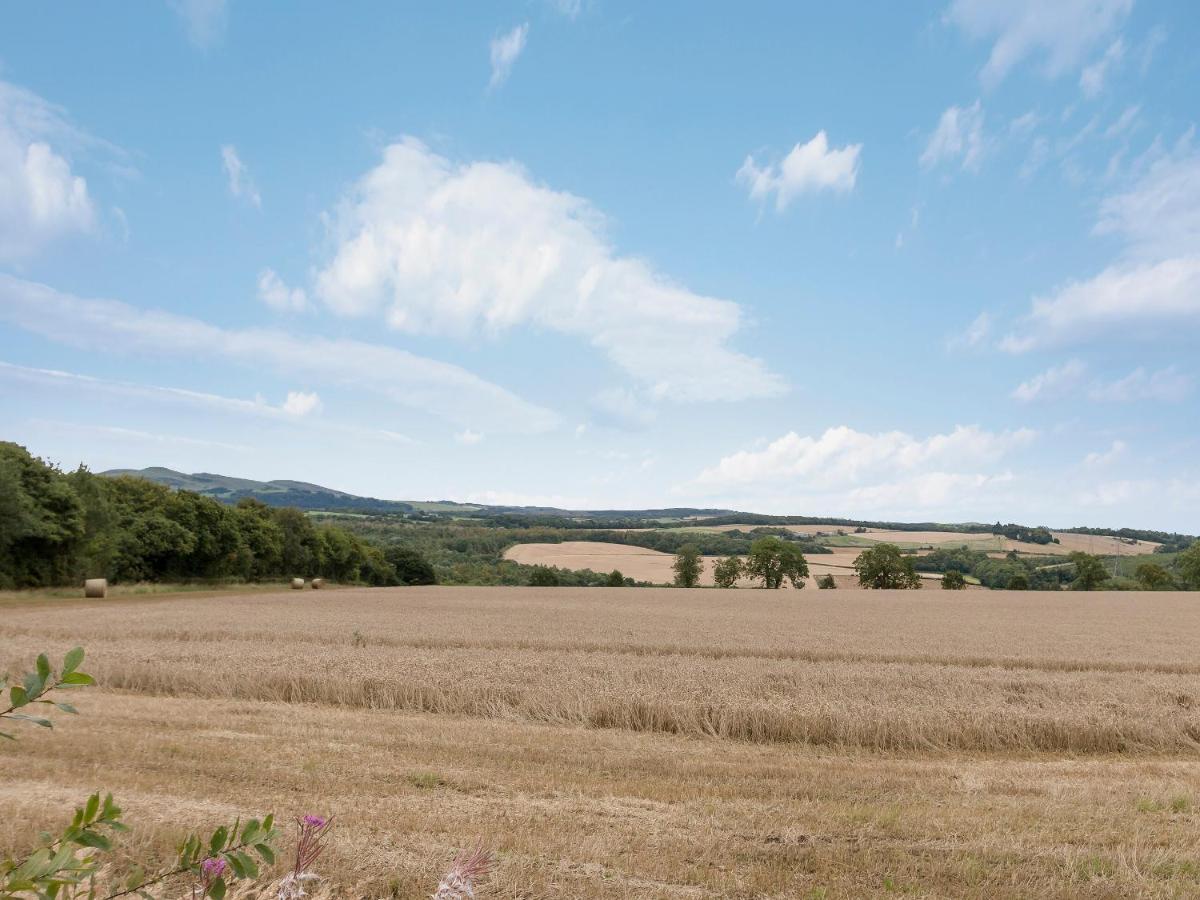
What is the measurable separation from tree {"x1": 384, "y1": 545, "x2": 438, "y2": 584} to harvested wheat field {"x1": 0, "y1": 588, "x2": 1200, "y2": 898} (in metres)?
85.1

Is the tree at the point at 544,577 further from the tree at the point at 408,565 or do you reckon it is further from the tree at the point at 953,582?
the tree at the point at 953,582

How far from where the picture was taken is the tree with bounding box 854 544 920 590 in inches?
3971

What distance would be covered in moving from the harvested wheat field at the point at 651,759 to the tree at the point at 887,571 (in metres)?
81.0

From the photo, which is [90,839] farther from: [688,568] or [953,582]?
[953,582]

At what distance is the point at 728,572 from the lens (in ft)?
343

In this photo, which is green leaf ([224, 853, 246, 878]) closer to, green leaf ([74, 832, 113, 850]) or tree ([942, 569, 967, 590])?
green leaf ([74, 832, 113, 850])

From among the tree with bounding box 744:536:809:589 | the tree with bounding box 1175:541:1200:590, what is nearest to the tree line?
the tree with bounding box 744:536:809:589

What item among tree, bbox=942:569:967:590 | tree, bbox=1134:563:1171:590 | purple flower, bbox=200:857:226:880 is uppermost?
purple flower, bbox=200:857:226:880

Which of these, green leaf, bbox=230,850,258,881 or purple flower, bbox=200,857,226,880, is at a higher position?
green leaf, bbox=230,850,258,881

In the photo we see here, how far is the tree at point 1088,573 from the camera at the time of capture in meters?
106

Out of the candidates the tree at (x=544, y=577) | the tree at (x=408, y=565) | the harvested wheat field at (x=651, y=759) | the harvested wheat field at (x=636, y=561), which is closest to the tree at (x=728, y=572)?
the harvested wheat field at (x=636, y=561)

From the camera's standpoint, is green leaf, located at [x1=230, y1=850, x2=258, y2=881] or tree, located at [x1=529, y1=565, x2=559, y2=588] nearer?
green leaf, located at [x1=230, y1=850, x2=258, y2=881]

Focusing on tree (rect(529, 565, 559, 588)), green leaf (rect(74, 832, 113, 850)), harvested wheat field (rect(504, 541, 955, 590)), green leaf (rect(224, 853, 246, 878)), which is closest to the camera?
green leaf (rect(74, 832, 113, 850))

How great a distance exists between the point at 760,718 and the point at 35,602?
134 ft
